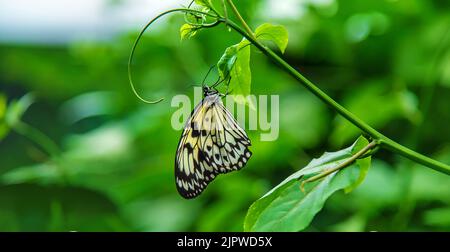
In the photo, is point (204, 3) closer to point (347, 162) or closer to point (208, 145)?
point (347, 162)

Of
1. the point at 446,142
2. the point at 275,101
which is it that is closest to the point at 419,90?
the point at 446,142

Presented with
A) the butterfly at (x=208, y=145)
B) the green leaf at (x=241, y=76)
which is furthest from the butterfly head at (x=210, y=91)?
the green leaf at (x=241, y=76)

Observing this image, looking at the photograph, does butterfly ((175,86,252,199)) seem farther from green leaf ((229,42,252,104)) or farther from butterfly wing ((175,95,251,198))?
green leaf ((229,42,252,104))

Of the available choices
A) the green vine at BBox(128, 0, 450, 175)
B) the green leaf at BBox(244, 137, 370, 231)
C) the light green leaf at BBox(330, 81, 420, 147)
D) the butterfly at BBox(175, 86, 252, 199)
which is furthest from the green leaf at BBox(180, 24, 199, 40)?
the light green leaf at BBox(330, 81, 420, 147)

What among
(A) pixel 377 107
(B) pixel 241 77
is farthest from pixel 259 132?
(B) pixel 241 77

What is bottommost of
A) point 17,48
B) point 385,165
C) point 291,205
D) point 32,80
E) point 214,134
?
point 291,205

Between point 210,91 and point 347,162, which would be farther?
point 210,91

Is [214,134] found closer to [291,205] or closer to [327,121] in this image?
[291,205]
